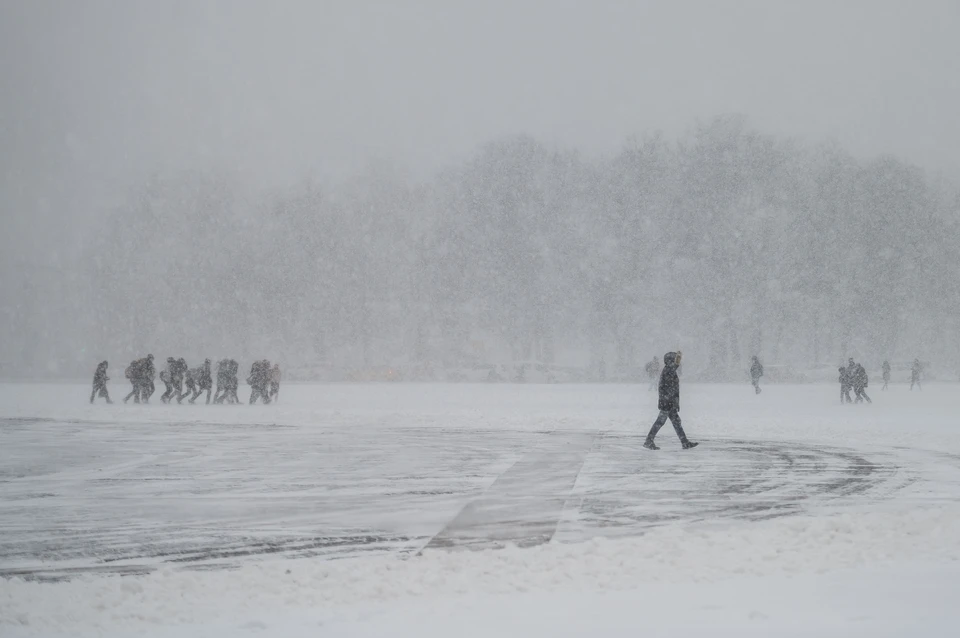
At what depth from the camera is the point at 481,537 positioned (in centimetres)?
852

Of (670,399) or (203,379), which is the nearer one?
(670,399)

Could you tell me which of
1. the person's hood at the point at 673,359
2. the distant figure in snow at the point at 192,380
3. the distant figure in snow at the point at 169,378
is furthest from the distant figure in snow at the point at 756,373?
the person's hood at the point at 673,359

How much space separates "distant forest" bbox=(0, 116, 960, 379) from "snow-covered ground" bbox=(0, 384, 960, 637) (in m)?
44.3

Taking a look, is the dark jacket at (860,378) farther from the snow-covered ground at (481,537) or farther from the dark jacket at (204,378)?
the dark jacket at (204,378)

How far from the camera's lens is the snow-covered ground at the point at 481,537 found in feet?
19.5

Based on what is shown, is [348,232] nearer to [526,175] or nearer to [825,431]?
[526,175]

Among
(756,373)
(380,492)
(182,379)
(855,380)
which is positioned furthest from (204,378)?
(380,492)

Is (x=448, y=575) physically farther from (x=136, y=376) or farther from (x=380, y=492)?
(x=136, y=376)

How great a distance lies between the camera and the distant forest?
202ft

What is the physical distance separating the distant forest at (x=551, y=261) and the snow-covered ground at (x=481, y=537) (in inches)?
1743

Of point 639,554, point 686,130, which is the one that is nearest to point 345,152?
point 686,130

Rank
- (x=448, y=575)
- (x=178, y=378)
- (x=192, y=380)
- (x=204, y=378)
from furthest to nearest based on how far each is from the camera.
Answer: (x=204, y=378)
(x=192, y=380)
(x=178, y=378)
(x=448, y=575)

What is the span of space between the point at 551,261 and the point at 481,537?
59.9 metres

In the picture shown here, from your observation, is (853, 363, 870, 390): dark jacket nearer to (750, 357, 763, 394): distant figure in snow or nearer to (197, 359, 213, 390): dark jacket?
(750, 357, 763, 394): distant figure in snow
